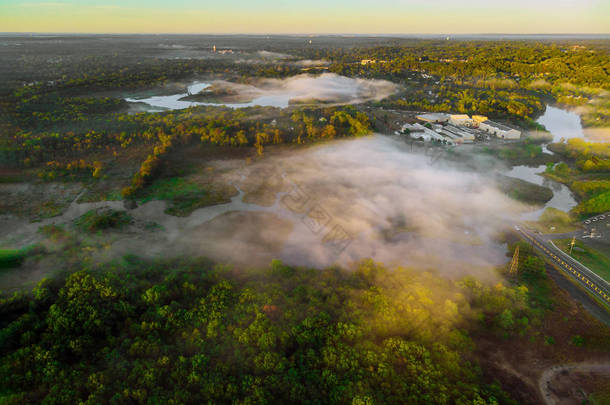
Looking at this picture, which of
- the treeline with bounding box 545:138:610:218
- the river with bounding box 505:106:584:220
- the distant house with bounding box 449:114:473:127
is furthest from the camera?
the distant house with bounding box 449:114:473:127

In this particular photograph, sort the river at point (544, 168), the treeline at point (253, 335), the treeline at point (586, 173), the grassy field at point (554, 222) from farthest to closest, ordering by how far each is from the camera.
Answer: the river at point (544, 168), the treeline at point (586, 173), the grassy field at point (554, 222), the treeline at point (253, 335)

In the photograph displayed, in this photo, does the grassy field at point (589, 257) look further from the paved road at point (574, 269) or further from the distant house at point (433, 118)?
the distant house at point (433, 118)

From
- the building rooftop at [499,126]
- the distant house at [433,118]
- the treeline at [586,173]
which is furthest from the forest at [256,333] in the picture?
the distant house at [433,118]

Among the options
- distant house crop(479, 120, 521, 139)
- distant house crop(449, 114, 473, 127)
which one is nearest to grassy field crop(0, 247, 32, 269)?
distant house crop(479, 120, 521, 139)

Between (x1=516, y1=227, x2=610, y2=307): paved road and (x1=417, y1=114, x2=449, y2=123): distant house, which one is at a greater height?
(x1=417, y1=114, x2=449, y2=123): distant house

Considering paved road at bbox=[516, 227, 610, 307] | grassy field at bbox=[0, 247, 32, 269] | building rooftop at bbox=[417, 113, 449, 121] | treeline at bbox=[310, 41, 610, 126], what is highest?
treeline at bbox=[310, 41, 610, 126]

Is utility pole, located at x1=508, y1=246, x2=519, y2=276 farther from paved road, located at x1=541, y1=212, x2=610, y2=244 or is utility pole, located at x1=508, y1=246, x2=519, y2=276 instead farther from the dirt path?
the dirt path

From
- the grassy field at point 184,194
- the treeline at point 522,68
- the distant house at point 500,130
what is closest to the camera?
the grassy field at point 184,194

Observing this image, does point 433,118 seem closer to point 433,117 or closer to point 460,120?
point 433,117
